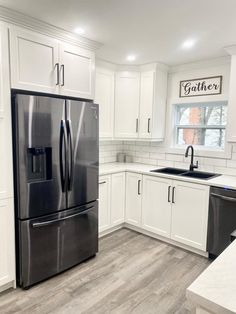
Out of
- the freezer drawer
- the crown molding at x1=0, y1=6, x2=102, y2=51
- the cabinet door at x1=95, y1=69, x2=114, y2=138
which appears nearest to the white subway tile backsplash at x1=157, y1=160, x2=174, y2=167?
the cabinet door at x1=95, y1=69, x2=114, y2=138

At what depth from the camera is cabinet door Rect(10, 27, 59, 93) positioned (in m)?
2.05

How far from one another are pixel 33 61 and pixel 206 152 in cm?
246

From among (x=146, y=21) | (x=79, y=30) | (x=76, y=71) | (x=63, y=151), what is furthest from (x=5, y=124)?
(x=146, y=21)

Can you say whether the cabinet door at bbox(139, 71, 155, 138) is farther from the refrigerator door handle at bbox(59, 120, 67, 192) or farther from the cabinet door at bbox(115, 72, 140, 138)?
the refrigerator door handle at bbox(59, 120, 67, 192)

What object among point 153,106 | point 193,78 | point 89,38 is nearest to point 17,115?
point 89,38

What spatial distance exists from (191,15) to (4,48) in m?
1.59

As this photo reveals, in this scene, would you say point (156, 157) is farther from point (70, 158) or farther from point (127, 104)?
point (70, 158)

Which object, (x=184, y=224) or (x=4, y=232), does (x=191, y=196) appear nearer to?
(x=184, y=224)

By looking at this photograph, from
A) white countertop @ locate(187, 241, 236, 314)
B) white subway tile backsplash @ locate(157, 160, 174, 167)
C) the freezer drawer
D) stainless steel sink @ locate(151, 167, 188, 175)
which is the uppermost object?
white subway tile backsplash @ locate(157, 160, 174, 167)

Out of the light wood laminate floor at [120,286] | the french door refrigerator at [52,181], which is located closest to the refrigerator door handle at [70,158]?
the french door refrigerator at [52,181]

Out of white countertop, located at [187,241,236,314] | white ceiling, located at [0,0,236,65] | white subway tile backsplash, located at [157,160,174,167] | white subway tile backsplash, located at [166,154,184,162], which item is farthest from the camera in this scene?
white subway tile backsplash, located at [157,160,174,167]

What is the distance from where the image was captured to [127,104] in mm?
3688

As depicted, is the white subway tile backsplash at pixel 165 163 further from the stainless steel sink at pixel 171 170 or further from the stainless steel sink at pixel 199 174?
the stainless steel sink at pixel 199 174

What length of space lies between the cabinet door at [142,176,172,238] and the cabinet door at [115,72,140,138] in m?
0.84
